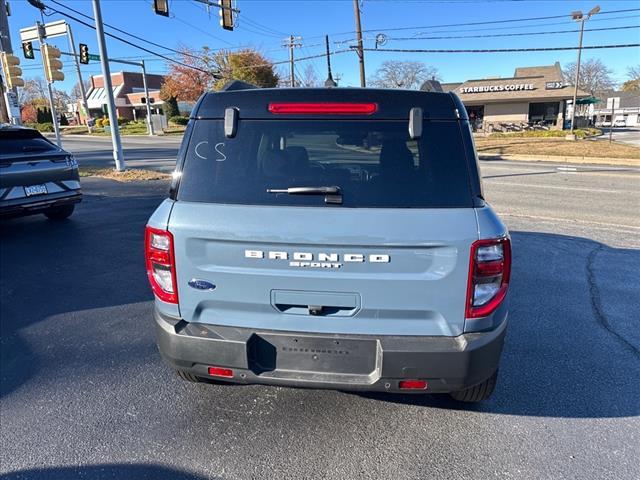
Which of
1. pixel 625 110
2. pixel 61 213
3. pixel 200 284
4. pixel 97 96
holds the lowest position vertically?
pixel 61 213

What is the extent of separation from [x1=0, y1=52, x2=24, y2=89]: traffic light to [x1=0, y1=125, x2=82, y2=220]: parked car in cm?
704

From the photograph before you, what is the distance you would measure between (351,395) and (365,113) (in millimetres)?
1848

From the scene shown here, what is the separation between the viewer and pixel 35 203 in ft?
22.1

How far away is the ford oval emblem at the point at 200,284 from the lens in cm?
230

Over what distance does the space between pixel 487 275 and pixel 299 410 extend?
1478 millimetres

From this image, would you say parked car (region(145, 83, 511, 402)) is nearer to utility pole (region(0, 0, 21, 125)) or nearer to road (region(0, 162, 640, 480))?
road (region(0, 162, 640, 480))

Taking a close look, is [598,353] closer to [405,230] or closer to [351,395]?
[351,395]

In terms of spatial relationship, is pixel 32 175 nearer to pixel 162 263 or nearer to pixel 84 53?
pixel 162 263

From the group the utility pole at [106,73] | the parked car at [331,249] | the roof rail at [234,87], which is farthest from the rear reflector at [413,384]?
the utility pole at [106,73]

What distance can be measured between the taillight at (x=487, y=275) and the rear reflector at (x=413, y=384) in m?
0.42

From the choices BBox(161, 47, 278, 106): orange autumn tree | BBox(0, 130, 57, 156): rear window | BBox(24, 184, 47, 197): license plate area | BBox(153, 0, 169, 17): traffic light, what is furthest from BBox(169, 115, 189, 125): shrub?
BBox(24, 184, 47, 197): license plate area

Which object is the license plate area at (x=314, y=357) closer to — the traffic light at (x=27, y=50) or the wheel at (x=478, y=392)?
the wheel at (x=478, y=392)

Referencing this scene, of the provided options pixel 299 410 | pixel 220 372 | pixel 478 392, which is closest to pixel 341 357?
pixel 220 372

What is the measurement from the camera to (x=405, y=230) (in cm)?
209
